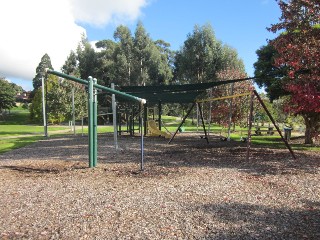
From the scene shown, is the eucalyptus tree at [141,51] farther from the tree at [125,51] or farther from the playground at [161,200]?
the playground at [161,200]

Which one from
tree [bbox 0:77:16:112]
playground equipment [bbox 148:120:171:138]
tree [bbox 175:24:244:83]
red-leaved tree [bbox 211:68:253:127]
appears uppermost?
tree [bbox 175:24:244:83]

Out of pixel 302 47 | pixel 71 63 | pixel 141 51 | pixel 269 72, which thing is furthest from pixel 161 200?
pixel 71 63

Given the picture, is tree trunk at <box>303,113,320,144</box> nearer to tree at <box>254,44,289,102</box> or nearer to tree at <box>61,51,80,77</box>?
tree at <box>254,44,289,102</box>

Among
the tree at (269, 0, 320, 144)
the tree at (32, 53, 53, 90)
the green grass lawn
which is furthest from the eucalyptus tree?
the tree at (32, 53, 53, 90)

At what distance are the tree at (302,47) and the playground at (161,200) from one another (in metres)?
1.88

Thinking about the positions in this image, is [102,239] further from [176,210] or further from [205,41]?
[205,41]

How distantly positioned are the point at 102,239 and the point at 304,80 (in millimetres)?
7284

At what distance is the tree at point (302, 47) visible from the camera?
8.77 m

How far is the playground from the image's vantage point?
160 inches

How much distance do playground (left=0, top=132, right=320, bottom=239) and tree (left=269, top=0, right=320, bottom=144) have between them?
1.88 meters

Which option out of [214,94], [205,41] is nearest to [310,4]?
[214,94]

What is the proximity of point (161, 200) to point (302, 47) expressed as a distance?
20.1 ft

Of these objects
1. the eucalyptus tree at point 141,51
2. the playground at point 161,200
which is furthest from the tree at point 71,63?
the playground at point 161,200

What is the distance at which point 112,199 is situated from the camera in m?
5.43
